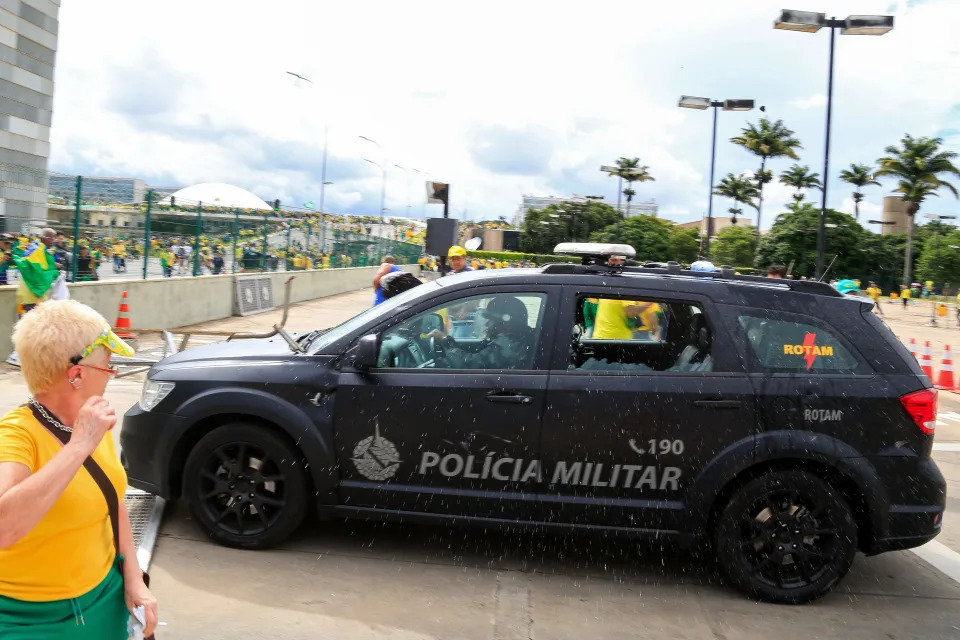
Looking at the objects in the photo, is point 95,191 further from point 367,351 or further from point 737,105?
point 737,105

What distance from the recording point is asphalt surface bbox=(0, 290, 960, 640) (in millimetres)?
4055

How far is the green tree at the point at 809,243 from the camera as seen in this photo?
7325cm

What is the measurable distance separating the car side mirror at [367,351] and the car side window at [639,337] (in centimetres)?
110

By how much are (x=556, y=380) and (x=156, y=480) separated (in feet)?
7.84

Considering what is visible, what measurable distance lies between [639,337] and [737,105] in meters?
27.9

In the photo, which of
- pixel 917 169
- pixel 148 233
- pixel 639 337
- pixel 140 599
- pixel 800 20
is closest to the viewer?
pixel 140 599

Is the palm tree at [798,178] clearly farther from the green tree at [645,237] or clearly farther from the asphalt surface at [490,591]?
the asphalt surface at [490,591]

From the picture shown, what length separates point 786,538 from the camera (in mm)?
4543

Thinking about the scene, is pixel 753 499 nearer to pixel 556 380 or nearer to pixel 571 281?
pixel 556 380

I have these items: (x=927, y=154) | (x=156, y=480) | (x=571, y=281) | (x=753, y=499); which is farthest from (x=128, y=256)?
(x=927, y=154)

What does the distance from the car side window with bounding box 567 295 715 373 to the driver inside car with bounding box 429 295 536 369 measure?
0.28 m

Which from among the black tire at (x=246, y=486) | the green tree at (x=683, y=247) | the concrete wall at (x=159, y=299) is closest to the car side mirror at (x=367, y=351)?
the black tire at (x=246, y=486)

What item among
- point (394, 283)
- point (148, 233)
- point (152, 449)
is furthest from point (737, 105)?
point (152, 449)

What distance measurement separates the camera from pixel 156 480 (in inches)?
189
